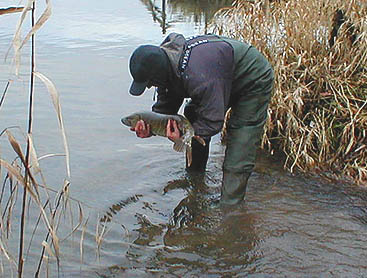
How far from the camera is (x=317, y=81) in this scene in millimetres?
6125

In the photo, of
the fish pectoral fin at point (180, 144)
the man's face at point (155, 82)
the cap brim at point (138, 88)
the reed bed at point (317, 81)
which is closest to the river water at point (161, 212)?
the reed bed at point (317, 81)

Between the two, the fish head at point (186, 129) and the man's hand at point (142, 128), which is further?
the man's hand at point (142, 128)

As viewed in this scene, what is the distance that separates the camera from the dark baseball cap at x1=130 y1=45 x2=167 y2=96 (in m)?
3.96

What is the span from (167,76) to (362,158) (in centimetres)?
261

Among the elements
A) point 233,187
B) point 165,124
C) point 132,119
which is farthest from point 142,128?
point 233,187

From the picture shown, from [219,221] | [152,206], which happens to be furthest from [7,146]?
[219,221]

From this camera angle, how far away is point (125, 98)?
8.75 meters

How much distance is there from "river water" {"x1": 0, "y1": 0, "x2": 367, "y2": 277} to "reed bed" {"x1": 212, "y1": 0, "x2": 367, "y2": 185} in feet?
1.11

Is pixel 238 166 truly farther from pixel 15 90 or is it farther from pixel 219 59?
pixel 15 90

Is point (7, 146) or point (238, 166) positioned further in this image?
point (7, 146)

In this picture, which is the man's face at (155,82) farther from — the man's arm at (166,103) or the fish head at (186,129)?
the man's arm at (166,103)

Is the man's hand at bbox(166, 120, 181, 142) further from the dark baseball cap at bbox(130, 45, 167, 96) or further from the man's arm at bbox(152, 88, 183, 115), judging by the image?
the man's arm at bbox(152, 88, 183, 115)

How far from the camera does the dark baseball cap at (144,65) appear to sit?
3.96 meters

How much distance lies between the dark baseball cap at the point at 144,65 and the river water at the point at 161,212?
1.11m
